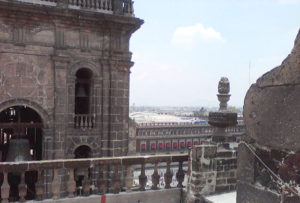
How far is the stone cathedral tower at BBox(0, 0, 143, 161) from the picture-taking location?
9297mm

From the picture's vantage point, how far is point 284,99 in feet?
8.38

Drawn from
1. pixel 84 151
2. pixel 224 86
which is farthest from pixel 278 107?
pixel 84 151

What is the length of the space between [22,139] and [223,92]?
5.18 metres

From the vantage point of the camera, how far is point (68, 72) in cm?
991

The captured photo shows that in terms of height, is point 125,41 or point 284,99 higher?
point 125,41

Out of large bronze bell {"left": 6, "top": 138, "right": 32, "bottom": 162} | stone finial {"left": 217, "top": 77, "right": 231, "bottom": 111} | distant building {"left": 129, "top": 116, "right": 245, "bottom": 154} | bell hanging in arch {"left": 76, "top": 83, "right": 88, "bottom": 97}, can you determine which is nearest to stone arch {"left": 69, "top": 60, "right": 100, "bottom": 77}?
bell hanging in arch {"left": 76, "top": 83, "right": 88, "bottom": 97}

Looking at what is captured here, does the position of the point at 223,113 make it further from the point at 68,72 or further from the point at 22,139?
the point at 68,72

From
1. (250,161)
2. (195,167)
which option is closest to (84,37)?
(195,167)

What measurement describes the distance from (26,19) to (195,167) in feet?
21.9

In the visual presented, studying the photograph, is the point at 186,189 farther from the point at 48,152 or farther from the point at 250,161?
the point at 48,152

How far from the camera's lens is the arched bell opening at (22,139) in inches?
321

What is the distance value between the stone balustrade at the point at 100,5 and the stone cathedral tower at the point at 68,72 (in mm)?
29

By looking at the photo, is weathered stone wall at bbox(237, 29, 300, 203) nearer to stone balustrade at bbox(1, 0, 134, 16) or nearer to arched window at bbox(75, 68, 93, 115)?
arched window at bbox(75, 68, 93, 115)

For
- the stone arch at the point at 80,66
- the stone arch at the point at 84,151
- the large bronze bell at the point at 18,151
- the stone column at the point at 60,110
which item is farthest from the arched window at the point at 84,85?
the large bronze bell at the point at 18,151
